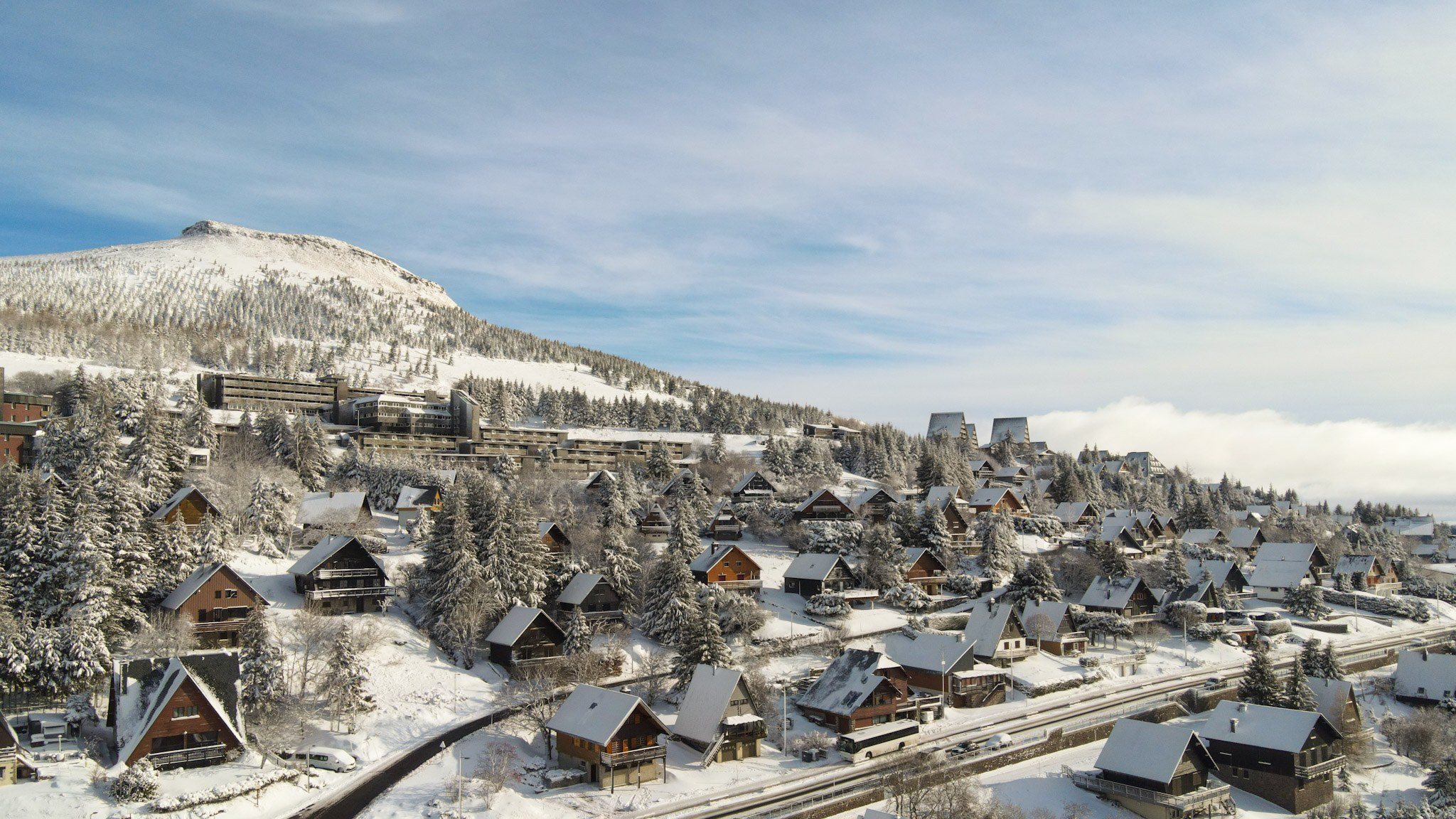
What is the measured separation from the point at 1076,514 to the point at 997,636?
48.7 m

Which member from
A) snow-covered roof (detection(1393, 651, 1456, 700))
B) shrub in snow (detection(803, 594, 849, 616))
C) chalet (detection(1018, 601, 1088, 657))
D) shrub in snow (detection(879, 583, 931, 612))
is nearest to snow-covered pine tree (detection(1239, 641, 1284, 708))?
chalet (detection(1018, 601, 1088, 657))

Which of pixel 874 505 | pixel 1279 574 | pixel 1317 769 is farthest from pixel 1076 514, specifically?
pixel 1317 769

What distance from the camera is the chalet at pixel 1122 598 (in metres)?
69.9

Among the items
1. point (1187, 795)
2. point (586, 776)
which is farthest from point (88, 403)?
point (1187, 795)

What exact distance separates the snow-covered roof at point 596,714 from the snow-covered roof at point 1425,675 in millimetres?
52588

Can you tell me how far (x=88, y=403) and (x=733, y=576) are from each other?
57878 mm

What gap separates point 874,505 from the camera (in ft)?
302

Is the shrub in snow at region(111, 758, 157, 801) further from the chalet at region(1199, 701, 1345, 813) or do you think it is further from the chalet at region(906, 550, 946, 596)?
the chalet at region(906, 550, 946, 596)

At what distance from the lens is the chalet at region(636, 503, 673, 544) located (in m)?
80.5

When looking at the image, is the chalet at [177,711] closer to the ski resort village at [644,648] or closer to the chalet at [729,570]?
the ski resort village at [644,648]

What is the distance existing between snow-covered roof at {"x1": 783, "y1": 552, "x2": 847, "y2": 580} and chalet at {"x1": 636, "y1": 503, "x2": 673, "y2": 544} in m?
14.2

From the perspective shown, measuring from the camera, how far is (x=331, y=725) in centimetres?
4231

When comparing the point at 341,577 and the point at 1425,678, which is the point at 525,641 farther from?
the point at 1425,678

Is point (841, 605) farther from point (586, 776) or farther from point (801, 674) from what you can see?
point (586, 776)
